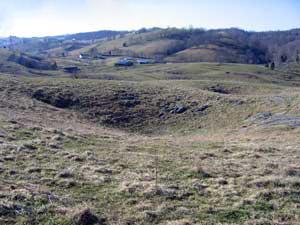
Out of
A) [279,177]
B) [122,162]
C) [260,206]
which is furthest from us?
[122,162]

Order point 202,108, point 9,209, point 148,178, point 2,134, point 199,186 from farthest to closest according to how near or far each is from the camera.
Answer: point 202,108 < point 2,134 < point 148,178 < point 199,186 < point 9,209

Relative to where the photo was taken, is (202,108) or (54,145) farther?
(202,108)

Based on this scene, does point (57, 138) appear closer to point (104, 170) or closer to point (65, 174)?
point (104, 170)

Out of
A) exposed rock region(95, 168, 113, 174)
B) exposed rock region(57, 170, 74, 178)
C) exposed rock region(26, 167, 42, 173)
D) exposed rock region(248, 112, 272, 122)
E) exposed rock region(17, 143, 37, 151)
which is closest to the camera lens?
exposed rock region(57, 170, 74, 178)

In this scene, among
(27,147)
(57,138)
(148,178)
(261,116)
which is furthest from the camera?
(261,116)

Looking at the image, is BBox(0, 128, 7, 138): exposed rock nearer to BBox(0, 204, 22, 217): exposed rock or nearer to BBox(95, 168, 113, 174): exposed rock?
BBox(95, 168, 113, 174): exposed rock

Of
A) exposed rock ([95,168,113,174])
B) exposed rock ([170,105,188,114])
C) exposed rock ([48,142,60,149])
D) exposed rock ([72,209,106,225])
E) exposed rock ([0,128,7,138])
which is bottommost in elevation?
exposed rock ([170,105,188,114])

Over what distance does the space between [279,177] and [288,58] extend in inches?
7416

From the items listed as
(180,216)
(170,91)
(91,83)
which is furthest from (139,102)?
(180,216)

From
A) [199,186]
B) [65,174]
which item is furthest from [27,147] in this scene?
[199,186]

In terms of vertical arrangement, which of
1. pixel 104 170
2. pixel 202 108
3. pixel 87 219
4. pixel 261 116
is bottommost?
pixel 202 108

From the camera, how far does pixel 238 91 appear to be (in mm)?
52625

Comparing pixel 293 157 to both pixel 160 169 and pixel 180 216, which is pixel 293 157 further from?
pixel 180 216

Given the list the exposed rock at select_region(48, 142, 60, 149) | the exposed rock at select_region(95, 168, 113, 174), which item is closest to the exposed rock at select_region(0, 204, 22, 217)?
the exposed rock at select_region(95, 168, 113, 174)
